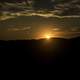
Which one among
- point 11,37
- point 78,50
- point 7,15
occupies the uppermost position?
point 7,15

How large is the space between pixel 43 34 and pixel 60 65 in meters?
0.45

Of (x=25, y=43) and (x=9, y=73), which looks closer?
(x=25, y=43)

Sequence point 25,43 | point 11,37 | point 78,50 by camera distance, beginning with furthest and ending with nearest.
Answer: point 78,50 → point 25,43 → point 11,37

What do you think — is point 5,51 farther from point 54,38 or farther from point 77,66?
point 77,66

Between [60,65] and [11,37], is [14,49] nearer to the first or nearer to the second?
[11,37]

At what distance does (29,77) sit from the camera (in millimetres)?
1711

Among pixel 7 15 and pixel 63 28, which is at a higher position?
pixel 7 15

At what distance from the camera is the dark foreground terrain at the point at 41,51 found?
1.46 meters

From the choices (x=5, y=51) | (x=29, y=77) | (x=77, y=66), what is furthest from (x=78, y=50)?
(x=5, y=51)

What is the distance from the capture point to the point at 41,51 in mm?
1571

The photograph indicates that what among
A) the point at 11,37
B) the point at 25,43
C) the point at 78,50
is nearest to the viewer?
the point at 11,37

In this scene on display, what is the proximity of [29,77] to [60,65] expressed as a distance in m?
0.26

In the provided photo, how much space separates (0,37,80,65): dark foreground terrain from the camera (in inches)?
57.4

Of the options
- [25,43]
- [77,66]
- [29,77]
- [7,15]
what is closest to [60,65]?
[77,66]
